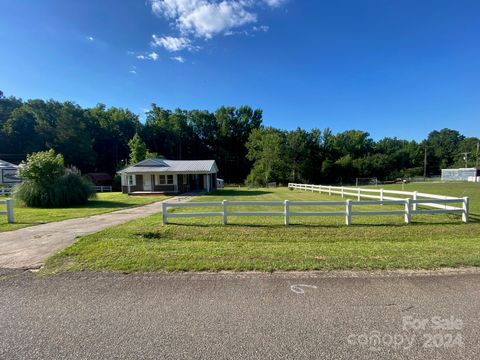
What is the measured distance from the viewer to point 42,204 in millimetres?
14648

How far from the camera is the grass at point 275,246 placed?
476 cm

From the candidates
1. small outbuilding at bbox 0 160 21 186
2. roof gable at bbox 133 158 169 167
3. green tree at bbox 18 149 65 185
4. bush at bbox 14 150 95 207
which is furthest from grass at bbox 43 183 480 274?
small outbuilding at bbox 0 160 21 186

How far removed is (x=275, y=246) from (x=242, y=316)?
3113 millimetres

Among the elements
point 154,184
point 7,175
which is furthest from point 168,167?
point 7,175

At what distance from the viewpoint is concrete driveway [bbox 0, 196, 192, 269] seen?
5.16 metres

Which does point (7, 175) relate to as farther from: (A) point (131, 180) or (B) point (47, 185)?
(B) point (47, 185)

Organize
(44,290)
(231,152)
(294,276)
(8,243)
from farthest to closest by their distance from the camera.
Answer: (231,152), (8,243), (294,276), (44,290)

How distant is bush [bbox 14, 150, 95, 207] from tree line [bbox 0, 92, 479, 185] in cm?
3049

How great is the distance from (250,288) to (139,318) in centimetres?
161

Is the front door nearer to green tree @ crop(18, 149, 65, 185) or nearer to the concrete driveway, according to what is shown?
green tree @ crop(18, 149, 65, 185)

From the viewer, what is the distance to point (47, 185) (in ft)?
49.4

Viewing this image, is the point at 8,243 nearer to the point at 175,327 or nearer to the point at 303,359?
the point at 175,327

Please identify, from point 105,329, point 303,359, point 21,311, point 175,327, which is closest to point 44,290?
point 21,311

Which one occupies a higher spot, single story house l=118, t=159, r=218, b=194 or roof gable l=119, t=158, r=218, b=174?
roof gable l=119, t=158, r=218, b=174
